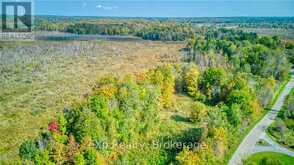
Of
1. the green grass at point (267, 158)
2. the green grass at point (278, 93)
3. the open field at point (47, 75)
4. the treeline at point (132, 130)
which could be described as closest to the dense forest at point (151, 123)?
the treeline at point (132, 130)

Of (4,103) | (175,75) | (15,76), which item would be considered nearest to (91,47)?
(15,76)

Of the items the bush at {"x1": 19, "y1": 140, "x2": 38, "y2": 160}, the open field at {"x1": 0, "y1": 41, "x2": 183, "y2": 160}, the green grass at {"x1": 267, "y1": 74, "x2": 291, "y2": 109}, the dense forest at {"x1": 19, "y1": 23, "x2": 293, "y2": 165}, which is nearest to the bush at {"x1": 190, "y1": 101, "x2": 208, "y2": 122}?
the dense forest at {"x1": 19, "y1": 23, "x2": 293, "y2": 165}

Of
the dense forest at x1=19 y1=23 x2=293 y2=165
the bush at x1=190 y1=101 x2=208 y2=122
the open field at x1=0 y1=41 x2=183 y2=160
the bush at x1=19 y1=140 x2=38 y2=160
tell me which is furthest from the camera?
the bush at x1=190 y1=101 x2=208 y2=122

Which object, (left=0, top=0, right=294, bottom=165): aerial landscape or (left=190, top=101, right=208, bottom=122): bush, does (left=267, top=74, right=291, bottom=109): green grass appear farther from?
(left=190, top=101, right=208, bottom=122): bush

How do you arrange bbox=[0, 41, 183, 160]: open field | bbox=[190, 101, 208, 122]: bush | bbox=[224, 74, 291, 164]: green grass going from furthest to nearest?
bbox=[190, 101, 208, 122]: bush
bbox=[0, 41, 183, 160]: open field
bbox=[224, 74, 291, 164]: green grass

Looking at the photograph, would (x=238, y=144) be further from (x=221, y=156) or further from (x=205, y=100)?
(x=205, y=100)

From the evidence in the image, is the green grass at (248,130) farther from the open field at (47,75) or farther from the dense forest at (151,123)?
the open field at (47,75)
